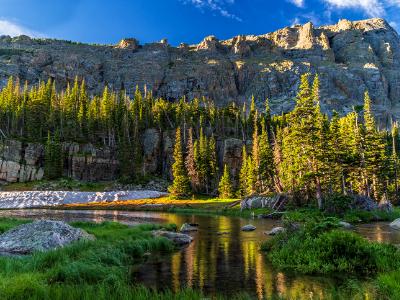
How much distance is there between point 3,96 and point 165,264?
13540cm

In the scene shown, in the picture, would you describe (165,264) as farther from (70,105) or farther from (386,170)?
(70,105)

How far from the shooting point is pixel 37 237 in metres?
23.0

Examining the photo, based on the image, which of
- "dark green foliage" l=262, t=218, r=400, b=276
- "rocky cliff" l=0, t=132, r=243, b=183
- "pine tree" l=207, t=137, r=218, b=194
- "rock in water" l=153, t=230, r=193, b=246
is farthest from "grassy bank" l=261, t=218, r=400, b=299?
"rocky cliff" l=0, t=132, r=243, b=183

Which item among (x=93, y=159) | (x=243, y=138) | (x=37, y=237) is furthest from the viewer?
(x=243, y=138)

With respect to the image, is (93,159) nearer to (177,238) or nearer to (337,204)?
(337,204)

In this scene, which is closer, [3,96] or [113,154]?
[113,154]

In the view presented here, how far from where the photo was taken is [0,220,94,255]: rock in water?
2186cm

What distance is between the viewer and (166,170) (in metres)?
124

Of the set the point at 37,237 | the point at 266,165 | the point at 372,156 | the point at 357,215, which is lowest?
the point at 357,215

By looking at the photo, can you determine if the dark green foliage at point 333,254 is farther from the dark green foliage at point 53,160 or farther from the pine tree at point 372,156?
the dark green foliage at point 53,160

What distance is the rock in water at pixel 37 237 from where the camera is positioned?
71.7 ft

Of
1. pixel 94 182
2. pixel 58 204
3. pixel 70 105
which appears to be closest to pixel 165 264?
pixel 58 204

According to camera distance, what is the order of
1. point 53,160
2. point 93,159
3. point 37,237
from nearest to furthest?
point 37,237, point 53,160, point 93,159

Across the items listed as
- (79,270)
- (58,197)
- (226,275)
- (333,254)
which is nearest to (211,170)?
(58,197)
